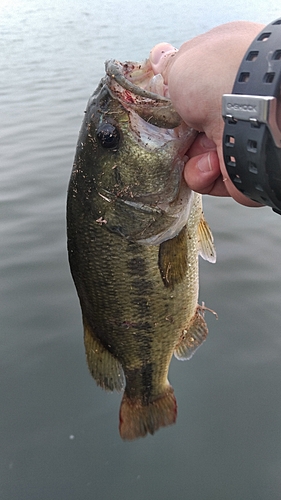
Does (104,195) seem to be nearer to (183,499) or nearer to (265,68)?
(265,68)

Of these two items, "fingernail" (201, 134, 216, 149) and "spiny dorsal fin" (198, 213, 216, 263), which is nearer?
"fingernail" (201, 134, 216, 149)

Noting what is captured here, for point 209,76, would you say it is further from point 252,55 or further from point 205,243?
point 205,243

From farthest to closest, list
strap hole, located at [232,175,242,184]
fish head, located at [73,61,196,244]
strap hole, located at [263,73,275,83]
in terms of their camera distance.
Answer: fish head, located at [73,61,196,244], strap hole, located at [232,175,242,184], strap hole, located at [263,73,275,83]

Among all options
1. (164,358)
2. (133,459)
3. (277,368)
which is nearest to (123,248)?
(164,358)

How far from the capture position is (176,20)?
1859cm

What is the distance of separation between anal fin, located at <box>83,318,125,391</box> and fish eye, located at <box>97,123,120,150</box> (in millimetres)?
901

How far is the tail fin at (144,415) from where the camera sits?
8.06ft

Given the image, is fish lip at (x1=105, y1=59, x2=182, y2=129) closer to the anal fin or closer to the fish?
the fish

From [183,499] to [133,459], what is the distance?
355mm

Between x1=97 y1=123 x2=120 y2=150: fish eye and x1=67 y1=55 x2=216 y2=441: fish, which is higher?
x1=97 y1=123 x2=120 y2=150: fish eye

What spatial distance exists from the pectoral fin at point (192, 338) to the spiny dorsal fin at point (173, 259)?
36 centimetres

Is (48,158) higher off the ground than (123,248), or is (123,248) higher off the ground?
(123,248)

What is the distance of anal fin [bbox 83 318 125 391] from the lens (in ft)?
7.67

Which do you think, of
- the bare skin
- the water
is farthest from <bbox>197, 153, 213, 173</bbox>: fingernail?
the water
